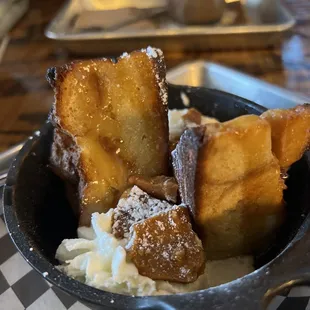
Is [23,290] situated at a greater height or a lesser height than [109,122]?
lesser

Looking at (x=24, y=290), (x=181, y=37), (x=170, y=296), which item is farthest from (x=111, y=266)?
(x=181, y=37)

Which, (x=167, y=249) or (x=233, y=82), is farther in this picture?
(x=233, y=82)

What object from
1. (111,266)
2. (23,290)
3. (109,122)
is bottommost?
(23,290)

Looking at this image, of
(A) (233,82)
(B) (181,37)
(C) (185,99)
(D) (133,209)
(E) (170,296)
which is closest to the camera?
(E) (170,296)

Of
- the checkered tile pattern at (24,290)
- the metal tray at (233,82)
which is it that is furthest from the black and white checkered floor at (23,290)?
the metal tray at (233,82)

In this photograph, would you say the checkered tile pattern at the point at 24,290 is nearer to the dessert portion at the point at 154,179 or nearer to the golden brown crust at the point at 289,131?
the dessert portion at the point at 154,179

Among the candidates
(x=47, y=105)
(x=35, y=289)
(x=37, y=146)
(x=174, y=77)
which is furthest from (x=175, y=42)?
(x=35, y=289)

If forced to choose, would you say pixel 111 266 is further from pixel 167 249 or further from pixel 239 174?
pixel 239 174

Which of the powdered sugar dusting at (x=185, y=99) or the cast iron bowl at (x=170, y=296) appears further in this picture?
the powdered sugar dusting at (x=185, y=99)
